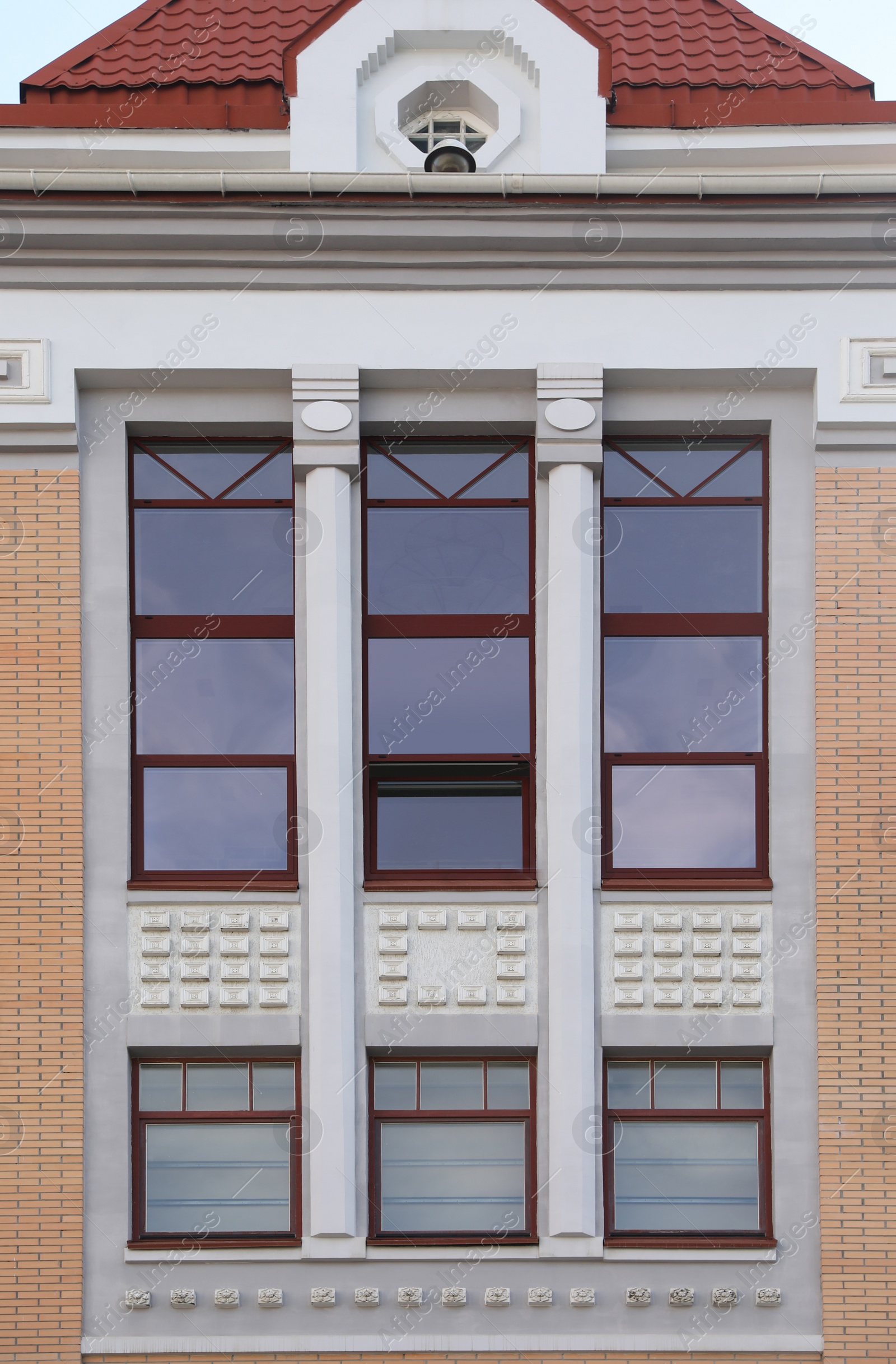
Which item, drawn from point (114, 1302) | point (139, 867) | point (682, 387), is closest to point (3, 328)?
point (139, 867)

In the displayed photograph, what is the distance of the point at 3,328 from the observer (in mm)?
10484

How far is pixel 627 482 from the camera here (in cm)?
1098

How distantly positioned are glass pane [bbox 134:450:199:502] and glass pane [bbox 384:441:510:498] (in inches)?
76.0

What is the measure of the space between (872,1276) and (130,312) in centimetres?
1018

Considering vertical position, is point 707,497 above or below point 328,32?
below

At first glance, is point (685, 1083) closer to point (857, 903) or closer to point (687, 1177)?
point (687, 1177)

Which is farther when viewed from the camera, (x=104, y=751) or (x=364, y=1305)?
(x=104, y=751)

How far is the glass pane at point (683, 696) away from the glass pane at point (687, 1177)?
3.23 metres

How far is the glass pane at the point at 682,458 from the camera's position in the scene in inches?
433

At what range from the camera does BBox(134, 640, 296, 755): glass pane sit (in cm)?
1066

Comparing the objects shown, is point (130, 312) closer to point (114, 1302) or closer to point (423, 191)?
point (423, 191)

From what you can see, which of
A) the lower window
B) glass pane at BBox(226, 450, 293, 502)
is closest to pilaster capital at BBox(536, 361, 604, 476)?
glass pane at BBox(226, 450, 293, 502)

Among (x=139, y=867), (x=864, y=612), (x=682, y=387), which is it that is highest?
(x=682, y=387)

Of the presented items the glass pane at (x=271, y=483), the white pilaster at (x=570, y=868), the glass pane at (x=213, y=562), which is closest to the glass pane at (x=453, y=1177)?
the white pilaster at (x=570, y=868)
